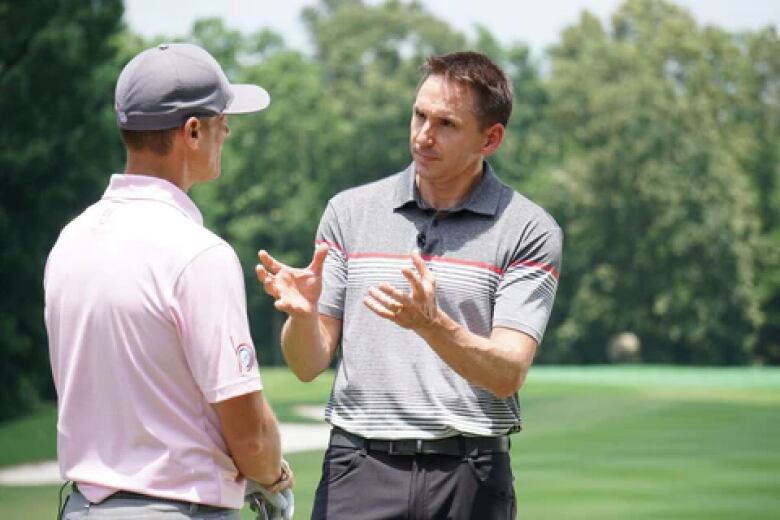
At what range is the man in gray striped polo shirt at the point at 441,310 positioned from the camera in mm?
3980

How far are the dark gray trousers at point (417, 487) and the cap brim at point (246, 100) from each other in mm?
1171

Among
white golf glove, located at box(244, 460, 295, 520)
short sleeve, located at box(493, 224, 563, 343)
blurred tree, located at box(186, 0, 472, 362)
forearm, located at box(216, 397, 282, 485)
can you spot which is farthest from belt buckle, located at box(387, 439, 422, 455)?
blurred tree, located at box(186, 0, 472, 362)

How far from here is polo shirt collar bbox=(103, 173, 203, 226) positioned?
3.13 meters

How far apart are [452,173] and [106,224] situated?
4.69ft

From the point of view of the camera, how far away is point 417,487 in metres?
4.00

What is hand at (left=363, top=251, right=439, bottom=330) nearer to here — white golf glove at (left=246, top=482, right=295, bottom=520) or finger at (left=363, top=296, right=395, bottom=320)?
finger at (left=363, top=296, right=395, bottom=320)

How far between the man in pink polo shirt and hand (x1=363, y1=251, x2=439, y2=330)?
1.97ft

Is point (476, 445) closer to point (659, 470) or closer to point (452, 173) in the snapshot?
point (452, 173)

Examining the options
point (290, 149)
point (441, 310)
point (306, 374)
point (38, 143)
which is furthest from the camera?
point (290, 149)

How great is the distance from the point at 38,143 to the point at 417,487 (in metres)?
22.4

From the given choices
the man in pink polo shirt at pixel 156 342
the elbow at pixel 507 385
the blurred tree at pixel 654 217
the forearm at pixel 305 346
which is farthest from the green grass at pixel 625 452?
the blurred tree at pixel 654 217

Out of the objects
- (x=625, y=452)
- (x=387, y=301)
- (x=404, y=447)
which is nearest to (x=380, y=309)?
(x=387, y=301)

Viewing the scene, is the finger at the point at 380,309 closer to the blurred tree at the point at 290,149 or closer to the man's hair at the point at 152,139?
the man's hair at the point at 152,139

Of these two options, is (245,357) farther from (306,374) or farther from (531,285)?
(531,285)
